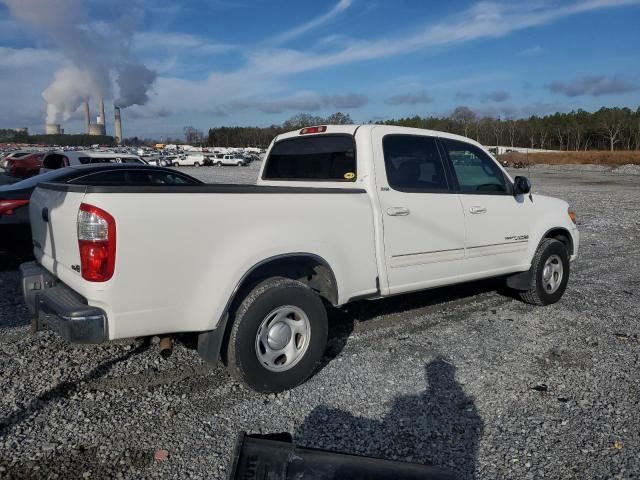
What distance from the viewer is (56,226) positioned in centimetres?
376

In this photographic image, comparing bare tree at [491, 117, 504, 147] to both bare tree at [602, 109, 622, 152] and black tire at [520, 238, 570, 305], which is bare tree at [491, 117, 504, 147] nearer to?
bare tree at [602, 109, 622, 152]

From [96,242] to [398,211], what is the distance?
2410mm

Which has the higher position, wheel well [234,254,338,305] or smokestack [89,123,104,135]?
smokestack [89,123,104,135]

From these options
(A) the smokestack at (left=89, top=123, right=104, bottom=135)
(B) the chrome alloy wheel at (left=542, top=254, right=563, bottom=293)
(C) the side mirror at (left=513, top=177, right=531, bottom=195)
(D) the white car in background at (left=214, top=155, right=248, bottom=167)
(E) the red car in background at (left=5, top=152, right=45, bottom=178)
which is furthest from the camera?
(A) the smokestack at (left=89, top=123, right=104, bottom=135)

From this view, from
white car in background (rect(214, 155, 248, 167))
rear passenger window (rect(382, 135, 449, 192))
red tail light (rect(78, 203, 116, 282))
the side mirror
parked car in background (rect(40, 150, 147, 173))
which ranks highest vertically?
white car in background (rect(214, 155, 248, 167))

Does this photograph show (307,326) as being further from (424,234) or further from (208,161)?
(208,161)

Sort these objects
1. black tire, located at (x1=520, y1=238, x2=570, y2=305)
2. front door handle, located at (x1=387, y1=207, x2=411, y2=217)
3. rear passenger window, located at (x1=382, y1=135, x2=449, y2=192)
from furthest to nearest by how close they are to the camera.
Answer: black tire, located at (x1=520, y1=238, x2=570, y2=305)
rear passenger window, located at (x1=382, y1=135, x2=449, y2=192)
front door handle, located at (x1=387, y1=207, x2=411, y2=217)

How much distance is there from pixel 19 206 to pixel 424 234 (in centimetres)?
572

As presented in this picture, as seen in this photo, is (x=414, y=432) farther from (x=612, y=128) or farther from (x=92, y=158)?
(x=612, y=128)

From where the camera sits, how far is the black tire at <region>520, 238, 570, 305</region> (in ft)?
19.8

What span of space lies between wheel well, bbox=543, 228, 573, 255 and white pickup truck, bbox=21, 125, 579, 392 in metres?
0.77

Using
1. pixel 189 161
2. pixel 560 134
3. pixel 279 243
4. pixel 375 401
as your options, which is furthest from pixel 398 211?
pixel 560 134

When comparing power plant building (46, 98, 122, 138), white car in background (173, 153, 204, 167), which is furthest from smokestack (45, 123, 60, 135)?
white car in background (173, 153, 204, 167)

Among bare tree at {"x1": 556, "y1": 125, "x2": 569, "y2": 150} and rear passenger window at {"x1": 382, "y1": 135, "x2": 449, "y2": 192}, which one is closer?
rear passenger window at {"x1": 382, "y1": 135, "x2": 449, "y2": 192}
